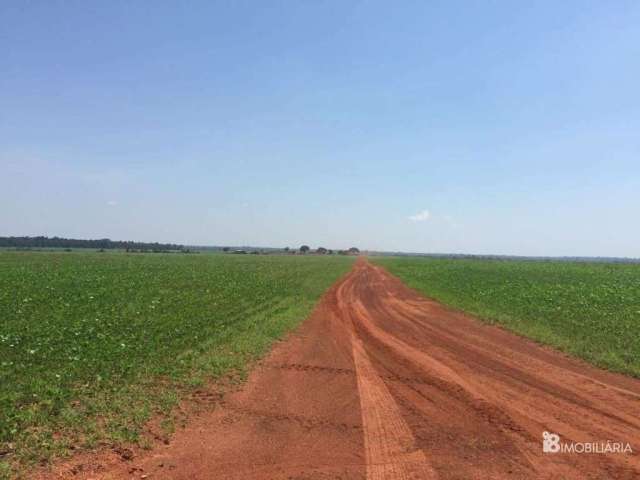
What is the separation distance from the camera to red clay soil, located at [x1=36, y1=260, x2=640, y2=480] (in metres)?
5.45

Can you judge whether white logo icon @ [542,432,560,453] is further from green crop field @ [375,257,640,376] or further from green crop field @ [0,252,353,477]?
green crop field @ [0,252,353,477]

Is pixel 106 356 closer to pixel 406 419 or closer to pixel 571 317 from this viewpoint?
pixel 406 419

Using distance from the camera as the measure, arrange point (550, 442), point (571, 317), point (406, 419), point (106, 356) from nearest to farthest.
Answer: point (550, 442) → point (406, 419) → point (106, 356) → point (571, 317)

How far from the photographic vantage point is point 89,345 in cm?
1115

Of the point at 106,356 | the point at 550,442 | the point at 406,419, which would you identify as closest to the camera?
the point at 550,442

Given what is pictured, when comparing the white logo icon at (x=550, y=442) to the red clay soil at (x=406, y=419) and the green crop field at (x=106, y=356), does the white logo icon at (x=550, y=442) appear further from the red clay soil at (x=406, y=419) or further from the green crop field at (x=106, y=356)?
the green crop field at (x=106, y=356)

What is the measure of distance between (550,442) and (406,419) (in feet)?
6.87

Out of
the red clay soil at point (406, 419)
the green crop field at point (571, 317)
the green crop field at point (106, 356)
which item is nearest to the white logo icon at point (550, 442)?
the red clay soil at point (406, 419)

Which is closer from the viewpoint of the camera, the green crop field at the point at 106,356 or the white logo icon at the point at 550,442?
the white logo icon at the point at 550,442

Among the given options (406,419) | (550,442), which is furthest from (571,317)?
(406,419)

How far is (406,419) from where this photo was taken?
7.04 m

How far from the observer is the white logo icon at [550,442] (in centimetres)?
602

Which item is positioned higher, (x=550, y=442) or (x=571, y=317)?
(x=571, y=317)

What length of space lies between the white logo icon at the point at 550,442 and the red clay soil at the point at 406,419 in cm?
9
